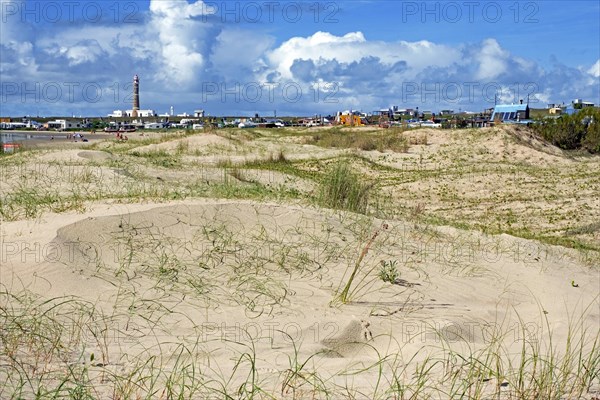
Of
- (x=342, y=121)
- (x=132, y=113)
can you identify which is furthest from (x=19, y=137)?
(x=132, y=113)

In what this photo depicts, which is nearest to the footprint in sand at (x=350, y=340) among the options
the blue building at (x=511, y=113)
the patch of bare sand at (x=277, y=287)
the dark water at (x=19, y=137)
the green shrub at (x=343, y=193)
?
the patch of bare sand at (x=277, y=287)

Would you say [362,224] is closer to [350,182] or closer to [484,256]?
[484,256]

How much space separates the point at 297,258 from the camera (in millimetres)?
7445

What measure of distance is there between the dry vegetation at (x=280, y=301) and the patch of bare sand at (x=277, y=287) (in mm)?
25

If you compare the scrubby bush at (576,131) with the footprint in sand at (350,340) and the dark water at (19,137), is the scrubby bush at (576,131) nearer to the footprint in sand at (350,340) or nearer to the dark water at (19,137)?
the dark water at (19,137)

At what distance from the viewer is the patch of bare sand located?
5.16m

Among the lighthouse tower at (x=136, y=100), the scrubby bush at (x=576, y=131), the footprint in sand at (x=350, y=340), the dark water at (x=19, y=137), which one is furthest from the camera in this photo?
the lighthouse tower at (x=136, y=100)

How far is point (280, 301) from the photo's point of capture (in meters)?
6.27

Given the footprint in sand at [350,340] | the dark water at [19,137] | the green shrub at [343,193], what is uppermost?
the green shrub at [343,193]

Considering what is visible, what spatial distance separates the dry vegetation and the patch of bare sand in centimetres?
2

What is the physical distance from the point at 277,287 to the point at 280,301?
14.0 inches

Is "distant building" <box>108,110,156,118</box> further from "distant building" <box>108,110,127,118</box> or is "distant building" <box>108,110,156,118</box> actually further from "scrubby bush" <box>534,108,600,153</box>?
"scrubby bush" <box>534,108,600,153</box>

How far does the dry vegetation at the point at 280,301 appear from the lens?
4.33m

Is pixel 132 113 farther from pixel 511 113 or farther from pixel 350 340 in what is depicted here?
pixel 350 340
